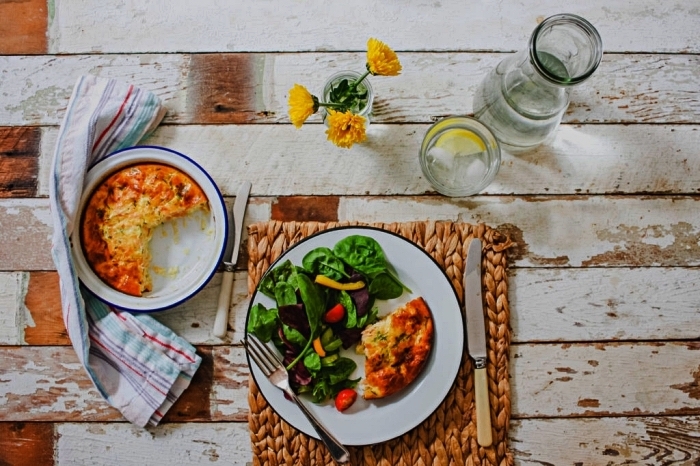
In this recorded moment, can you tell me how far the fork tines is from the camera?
4.51 ft

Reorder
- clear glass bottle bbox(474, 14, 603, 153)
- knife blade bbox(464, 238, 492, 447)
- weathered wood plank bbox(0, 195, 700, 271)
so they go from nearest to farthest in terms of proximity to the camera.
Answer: clear glass bottle bbox(474, 14, 603, 153), knife blade bbox(464, 238, 492, 447), weathered wood plank bbox(0, 195, 700, 271)

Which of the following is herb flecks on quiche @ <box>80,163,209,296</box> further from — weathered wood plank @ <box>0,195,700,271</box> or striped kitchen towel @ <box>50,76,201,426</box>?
weathered wood plank @ <box>0,195,700,271</box>

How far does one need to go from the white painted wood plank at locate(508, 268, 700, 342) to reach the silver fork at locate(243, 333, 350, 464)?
55cm

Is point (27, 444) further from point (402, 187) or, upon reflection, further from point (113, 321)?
point (402, 187)

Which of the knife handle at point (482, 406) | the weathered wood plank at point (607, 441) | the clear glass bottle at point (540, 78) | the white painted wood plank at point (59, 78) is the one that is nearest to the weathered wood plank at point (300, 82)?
the white painted wood plank at point (59, 78)

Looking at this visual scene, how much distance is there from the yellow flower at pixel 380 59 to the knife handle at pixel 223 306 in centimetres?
62

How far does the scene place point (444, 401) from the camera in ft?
4.70

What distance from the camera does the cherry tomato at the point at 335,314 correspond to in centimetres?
137

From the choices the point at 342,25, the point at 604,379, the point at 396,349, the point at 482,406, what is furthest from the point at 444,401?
the point at 342,25

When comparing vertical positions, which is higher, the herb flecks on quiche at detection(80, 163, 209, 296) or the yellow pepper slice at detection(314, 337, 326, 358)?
the herb flecks on quiche at detection(80, 163, 209, 296)

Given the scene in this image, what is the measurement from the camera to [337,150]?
155cm

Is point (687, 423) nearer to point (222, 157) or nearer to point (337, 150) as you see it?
point (337, 150)

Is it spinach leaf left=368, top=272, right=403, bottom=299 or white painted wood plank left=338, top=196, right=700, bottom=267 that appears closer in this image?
spinach leaf left=368, top=272, right=403, bottom=299

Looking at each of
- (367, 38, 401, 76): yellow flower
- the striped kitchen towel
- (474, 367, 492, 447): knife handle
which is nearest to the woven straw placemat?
(474, 367, 492, 447): knife handle
